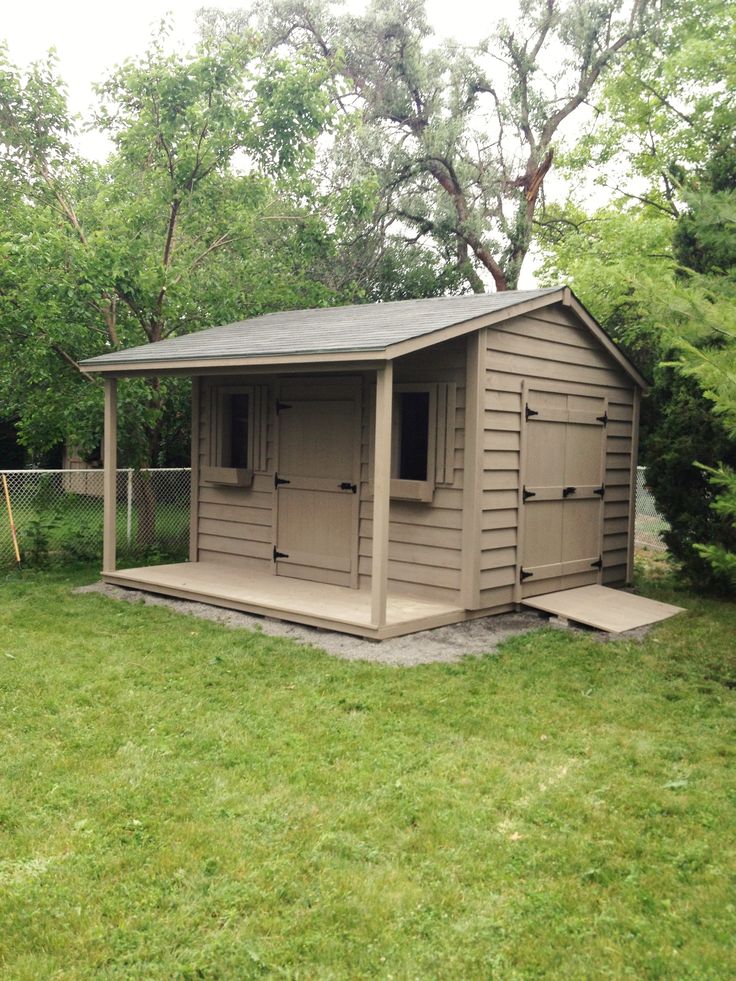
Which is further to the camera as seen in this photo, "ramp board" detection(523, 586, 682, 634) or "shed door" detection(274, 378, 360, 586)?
"shed door" detection(274, 378, 360, 586)

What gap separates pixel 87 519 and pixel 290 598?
3990mm

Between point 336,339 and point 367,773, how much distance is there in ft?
12.3

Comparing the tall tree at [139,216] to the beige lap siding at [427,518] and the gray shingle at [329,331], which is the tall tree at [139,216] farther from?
the beige lap siding at [427,518]

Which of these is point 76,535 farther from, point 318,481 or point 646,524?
point 646,524

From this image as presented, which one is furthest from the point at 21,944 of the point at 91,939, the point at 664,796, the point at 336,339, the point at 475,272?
the point at 475,272

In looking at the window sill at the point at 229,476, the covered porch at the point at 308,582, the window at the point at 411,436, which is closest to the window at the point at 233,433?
the window sill at the point at 229,476

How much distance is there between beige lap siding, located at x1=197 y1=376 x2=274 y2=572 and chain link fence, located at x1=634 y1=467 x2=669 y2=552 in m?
5.76

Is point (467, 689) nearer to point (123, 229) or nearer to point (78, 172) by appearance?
point (123, 229)

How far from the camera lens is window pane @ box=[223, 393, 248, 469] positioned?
31.1ft

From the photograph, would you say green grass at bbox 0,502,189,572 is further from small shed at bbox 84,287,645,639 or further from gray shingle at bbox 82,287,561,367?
gray shingle at bbox 82,287,561,367

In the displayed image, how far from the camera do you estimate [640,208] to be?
2258cm

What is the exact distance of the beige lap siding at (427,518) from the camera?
298 inches

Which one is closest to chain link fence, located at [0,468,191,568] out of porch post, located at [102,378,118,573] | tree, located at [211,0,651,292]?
porch post, located at [102,378,118,573]

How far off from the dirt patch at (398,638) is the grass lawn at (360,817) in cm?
31
